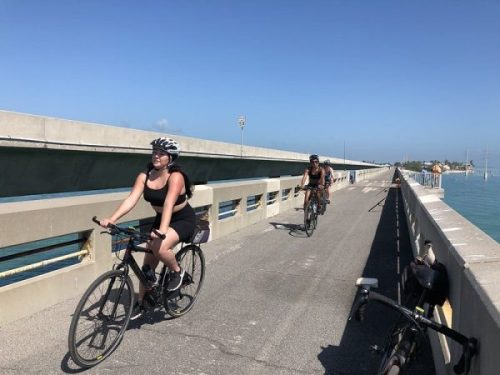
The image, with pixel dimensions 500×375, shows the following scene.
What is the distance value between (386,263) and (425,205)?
72.6 inches

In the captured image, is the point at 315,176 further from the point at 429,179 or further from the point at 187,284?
the point at 429,179

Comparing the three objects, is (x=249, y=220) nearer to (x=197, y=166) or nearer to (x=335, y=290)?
(x=335, y=290)

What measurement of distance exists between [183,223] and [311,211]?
7.04m

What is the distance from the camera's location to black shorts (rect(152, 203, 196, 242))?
5.05 meters

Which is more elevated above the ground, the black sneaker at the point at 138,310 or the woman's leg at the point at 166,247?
the woman's leg at the point at 166,247

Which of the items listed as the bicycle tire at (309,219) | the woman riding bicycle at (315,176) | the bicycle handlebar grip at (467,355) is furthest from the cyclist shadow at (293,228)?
the bicycle handlebar grip at (467,355)

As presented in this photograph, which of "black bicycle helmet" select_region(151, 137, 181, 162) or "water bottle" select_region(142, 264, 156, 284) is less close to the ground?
"black bicycle helmet" select_region(151, 137, 181, 162)

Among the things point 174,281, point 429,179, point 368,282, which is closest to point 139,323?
point 174,281

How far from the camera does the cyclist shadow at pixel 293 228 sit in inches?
466

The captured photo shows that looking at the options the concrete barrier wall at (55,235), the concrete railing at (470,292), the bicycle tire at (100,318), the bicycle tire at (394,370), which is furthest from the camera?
the concrete barrier wall at (55,235)

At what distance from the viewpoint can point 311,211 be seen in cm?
1183

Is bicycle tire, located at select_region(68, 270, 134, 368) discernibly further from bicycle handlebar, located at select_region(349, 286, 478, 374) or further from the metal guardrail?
the metal guardrail

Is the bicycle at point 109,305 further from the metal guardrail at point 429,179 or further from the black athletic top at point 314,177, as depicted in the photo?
the metal guardrail at point 429,179

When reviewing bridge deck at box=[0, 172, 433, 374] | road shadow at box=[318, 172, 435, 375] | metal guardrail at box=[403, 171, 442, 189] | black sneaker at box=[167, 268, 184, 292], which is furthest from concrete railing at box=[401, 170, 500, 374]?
metal guardrail at box=[403, 171, 442, 189]
